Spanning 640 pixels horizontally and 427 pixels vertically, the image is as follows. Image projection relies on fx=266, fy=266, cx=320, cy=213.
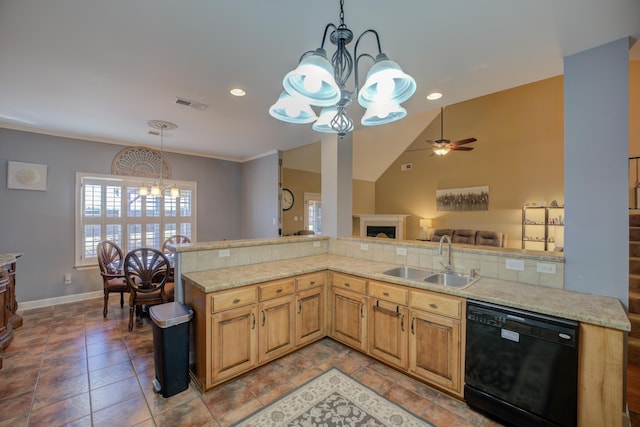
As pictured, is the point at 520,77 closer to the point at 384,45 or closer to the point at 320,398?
the point at 384,45

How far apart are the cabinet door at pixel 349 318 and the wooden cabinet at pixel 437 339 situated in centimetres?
50

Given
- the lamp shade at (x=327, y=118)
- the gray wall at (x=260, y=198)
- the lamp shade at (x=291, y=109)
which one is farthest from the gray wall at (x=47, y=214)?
the lamp shade at (x=327, y=118)

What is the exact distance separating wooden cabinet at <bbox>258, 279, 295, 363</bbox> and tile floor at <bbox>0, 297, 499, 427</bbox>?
0.48ft

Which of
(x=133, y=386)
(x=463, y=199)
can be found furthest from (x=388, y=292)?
(x=463, y=199)

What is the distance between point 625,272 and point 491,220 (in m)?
5.40

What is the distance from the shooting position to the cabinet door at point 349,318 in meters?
2.61

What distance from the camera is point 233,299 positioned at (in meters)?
2.20

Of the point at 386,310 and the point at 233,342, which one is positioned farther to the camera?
the point at 386,310

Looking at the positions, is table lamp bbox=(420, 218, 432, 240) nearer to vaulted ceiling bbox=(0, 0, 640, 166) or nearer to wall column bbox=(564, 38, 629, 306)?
vaulted ceiling bbox=(0, 0, 640, 166)

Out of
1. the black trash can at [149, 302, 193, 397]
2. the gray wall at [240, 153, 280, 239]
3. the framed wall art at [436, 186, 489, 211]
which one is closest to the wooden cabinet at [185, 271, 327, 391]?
the black trash can at [149, 302, 193, 397]

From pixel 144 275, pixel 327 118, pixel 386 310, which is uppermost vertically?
pixel 327 118

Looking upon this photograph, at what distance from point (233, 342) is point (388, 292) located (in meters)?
1.40

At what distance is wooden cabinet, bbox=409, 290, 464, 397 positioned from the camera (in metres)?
2.00

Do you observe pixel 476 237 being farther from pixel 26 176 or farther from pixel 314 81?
pixel 26 176
